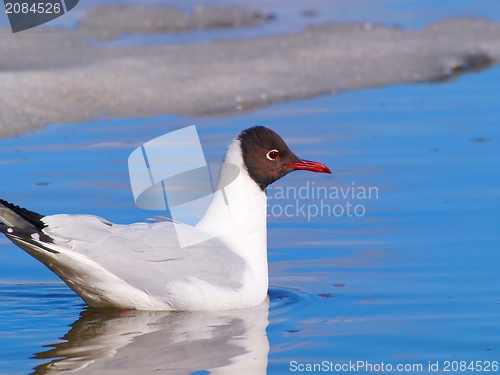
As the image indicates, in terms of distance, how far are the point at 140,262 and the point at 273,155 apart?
3.78 ft

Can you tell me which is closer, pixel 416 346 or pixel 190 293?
pixel 416 346

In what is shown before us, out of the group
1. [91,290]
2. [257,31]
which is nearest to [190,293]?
[91,290]

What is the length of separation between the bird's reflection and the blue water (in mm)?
16

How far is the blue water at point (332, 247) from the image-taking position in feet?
16.4

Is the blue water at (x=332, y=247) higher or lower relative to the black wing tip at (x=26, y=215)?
lower

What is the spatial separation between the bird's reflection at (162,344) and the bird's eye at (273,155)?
3.12ft

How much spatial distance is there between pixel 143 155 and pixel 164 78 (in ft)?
10.7

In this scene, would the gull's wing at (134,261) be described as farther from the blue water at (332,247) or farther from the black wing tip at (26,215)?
the blue water at (332,247)

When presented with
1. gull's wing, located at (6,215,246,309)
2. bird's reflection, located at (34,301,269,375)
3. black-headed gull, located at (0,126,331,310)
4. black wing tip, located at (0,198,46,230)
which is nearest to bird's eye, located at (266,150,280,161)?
black-headed gull, located at (0,126,331,310)

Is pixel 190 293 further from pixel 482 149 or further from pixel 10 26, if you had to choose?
pixel 10 26

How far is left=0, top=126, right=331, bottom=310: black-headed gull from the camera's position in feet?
18.0

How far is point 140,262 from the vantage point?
18.5ft


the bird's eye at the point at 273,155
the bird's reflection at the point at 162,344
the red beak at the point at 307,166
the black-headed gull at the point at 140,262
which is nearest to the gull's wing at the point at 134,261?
the black-headed gull at the point at 140,262

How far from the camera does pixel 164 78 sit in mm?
11953
